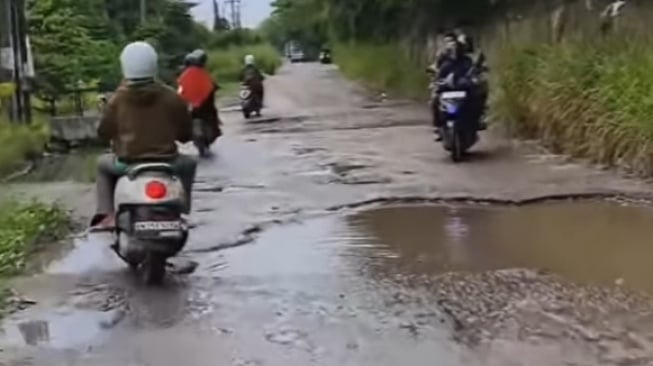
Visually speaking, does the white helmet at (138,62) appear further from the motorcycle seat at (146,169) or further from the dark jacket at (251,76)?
the dark jacket at (251,76)

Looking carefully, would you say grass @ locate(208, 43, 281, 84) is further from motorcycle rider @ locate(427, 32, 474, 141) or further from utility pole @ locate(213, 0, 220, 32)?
motorcycle rider @ locate(427, 32, 474, 141)

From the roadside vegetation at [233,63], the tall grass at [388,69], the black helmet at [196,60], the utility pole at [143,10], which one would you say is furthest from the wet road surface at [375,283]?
the roadside vegetation at [233,63]

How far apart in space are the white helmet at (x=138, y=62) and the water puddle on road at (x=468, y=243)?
1535 millimetres

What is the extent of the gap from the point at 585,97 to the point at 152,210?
7.91 meters

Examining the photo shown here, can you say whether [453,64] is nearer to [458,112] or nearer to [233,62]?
[458,112]

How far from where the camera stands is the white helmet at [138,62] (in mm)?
8188

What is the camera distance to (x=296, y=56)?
114 metres

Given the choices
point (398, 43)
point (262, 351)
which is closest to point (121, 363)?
point (262, 351)

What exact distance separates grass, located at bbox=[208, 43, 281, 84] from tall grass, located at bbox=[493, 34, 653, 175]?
36.8 meters

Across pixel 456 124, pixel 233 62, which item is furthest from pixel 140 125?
pixel 233 62

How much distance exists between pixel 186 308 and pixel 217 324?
19.9 inches

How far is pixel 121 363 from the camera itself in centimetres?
625

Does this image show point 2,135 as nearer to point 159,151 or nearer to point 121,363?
point 159,151

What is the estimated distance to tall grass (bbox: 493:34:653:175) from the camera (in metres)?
12.8
